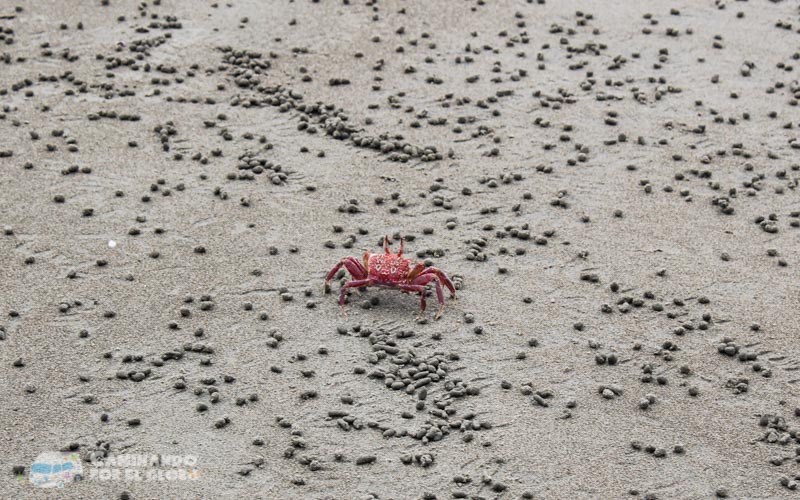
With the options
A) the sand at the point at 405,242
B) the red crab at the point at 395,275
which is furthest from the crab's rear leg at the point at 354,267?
the sand at the point at 405,242

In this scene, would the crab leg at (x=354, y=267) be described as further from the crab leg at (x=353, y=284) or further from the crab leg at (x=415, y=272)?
the crab leg at (x=415, y=272)

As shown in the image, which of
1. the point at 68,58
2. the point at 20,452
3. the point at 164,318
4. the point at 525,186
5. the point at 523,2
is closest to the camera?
the point at 20,452

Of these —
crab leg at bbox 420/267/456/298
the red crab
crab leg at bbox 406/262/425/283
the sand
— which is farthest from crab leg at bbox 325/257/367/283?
crab leg at bbox 420/267/456/298

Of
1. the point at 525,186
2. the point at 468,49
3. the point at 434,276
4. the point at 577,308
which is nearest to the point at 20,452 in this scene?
the point at 434,276

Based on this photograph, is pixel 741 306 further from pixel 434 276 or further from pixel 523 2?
pixel 523 2

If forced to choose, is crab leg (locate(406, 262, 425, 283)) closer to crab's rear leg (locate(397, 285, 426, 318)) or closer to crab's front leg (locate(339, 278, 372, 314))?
crab's rear leg (locate(397, 285, 426, 318))

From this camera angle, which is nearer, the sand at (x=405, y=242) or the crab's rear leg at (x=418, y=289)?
the sand at (x=405, y=242)

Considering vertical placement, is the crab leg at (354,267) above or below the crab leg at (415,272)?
below
